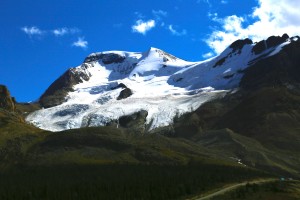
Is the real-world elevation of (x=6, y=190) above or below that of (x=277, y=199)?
above

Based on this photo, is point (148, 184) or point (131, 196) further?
point (148, 184)

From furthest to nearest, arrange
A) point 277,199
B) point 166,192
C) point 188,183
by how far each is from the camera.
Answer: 1. point 188,183
2. point 166,192
3. point 277,199

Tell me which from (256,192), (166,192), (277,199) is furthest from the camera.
Result: (166,192)

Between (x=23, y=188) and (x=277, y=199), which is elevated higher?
(x=23, y=188)

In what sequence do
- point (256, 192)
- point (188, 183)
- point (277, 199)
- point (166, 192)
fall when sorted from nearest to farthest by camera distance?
point (277, 199), point (256, 192), point (166, 192), point (188, 183)

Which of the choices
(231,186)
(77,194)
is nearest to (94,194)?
(77,194)

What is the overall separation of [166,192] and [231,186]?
2222cm

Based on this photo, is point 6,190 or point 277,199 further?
point 6,190

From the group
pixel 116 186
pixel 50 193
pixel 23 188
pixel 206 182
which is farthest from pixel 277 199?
pixel 23 188

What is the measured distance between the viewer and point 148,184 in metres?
189

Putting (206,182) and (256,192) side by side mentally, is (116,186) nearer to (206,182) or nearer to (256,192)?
(206,182)

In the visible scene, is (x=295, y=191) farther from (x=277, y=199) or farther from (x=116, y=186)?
(x=116, y=186)

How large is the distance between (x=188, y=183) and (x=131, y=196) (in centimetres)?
2358

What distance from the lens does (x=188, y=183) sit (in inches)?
7392
